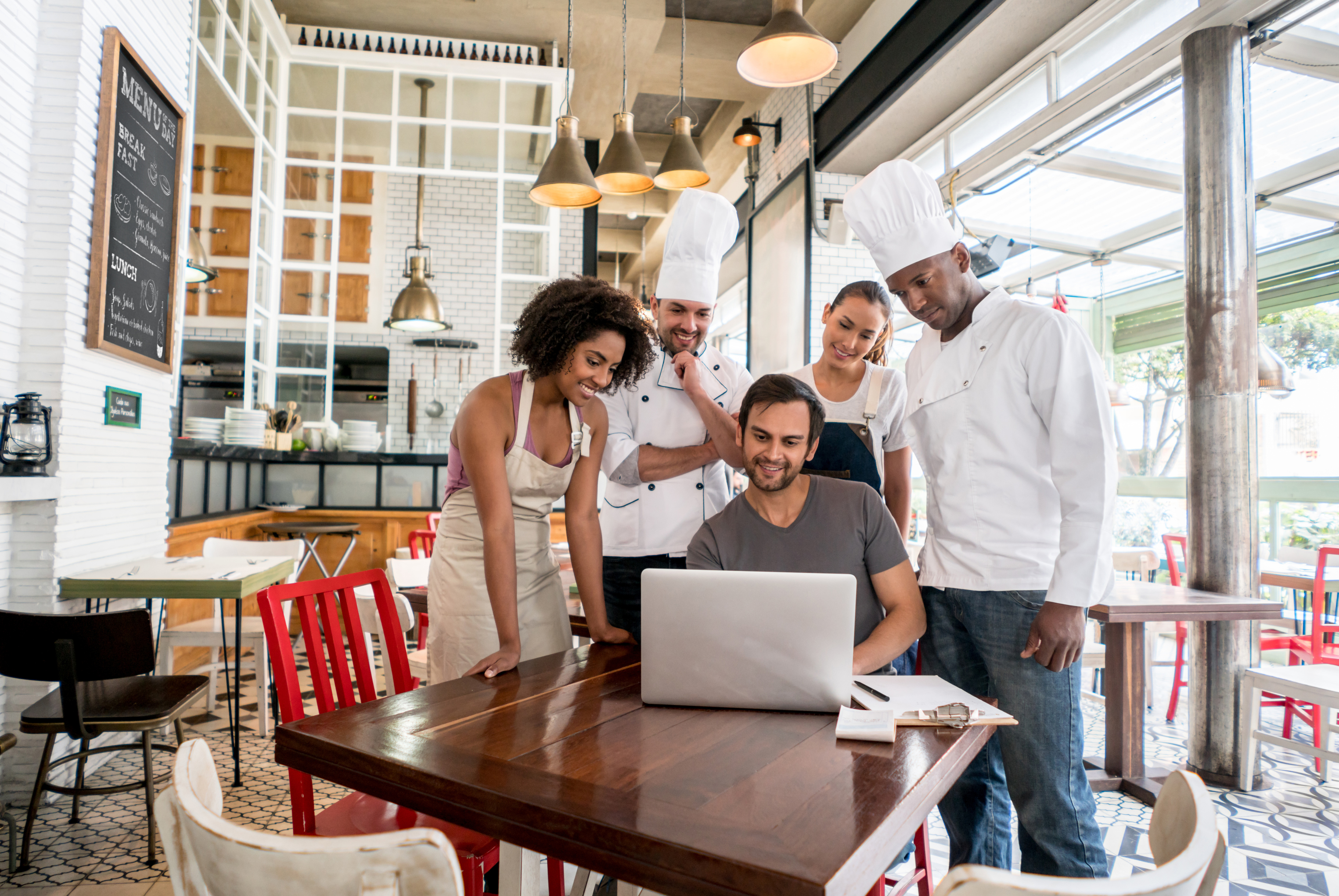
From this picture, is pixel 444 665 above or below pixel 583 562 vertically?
below

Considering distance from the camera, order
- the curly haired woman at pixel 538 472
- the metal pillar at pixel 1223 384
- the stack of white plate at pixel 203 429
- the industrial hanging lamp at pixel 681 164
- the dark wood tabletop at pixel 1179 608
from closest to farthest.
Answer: the curly haired woman at pixel 538 472 < the dark wood tabletop at pixel 1179 608 < the metal pillar at pixel 1223 384 < the industrial hanging lamp at pixel 681 164 < the stack of white plate at pixel 203 429

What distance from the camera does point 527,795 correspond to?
1001 mm

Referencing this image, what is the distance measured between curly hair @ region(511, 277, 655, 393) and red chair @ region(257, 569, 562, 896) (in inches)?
26.7

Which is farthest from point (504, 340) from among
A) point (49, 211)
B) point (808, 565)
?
point (808, 565)

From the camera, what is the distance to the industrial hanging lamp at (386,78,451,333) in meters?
6.61

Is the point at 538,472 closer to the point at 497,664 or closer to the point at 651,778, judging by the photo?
the point at 497,664

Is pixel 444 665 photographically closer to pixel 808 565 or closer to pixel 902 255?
pixel 808 565

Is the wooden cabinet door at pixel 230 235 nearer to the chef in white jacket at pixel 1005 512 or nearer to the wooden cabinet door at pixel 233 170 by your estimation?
the wooden cabinet door at pixel 233 170

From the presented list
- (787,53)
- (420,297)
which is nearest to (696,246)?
(787,53)

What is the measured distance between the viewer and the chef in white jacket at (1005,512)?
1.61 m

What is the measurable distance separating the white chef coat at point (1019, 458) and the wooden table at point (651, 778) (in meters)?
0.53

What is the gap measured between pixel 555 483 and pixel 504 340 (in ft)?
17.8

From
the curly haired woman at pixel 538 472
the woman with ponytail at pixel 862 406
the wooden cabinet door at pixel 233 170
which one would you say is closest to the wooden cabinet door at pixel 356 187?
the wooden cabinet door at pixel 233 170

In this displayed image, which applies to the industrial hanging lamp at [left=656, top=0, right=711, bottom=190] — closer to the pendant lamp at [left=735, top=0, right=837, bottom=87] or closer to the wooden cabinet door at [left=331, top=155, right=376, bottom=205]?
the pendant lamp at [left=735, top=0, right=837, bottom=87]
